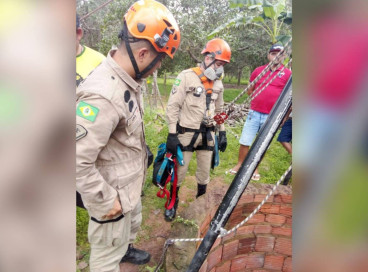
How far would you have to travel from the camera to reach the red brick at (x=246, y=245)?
2.63 meters

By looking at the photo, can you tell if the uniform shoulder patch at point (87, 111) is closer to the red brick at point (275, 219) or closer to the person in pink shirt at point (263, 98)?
the red brick at point (275, 219)

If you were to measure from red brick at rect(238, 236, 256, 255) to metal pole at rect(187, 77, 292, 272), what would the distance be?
164cm

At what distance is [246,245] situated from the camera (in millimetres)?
2658

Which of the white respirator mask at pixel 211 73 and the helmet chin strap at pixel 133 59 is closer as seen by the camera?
the helmet chin strap at pixel 133 59

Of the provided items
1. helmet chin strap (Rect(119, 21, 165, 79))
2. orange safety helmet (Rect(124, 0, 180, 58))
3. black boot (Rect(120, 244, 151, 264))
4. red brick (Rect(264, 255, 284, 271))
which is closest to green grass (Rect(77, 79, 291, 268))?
black boot (Rect(120, 244, 151, 264))

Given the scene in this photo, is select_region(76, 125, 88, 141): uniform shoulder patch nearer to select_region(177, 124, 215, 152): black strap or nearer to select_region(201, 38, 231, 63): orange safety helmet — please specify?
select_region(177, 124, 215, 152): black strap

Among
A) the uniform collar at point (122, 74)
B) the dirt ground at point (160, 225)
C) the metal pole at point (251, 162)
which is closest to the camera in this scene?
the metal pole at point (251, 162)

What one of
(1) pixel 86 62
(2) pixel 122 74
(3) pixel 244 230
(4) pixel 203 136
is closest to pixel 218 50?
(4) pixel 203 136

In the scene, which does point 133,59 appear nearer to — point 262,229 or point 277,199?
point 277,199

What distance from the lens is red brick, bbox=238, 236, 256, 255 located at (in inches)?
103

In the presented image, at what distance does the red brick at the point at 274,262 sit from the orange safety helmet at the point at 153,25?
2279mm

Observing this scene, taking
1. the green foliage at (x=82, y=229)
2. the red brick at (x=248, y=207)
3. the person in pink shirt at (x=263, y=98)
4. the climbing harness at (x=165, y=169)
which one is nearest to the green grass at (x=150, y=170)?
the green foliage at (x=82, y=229)

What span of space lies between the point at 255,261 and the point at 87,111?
233cm
